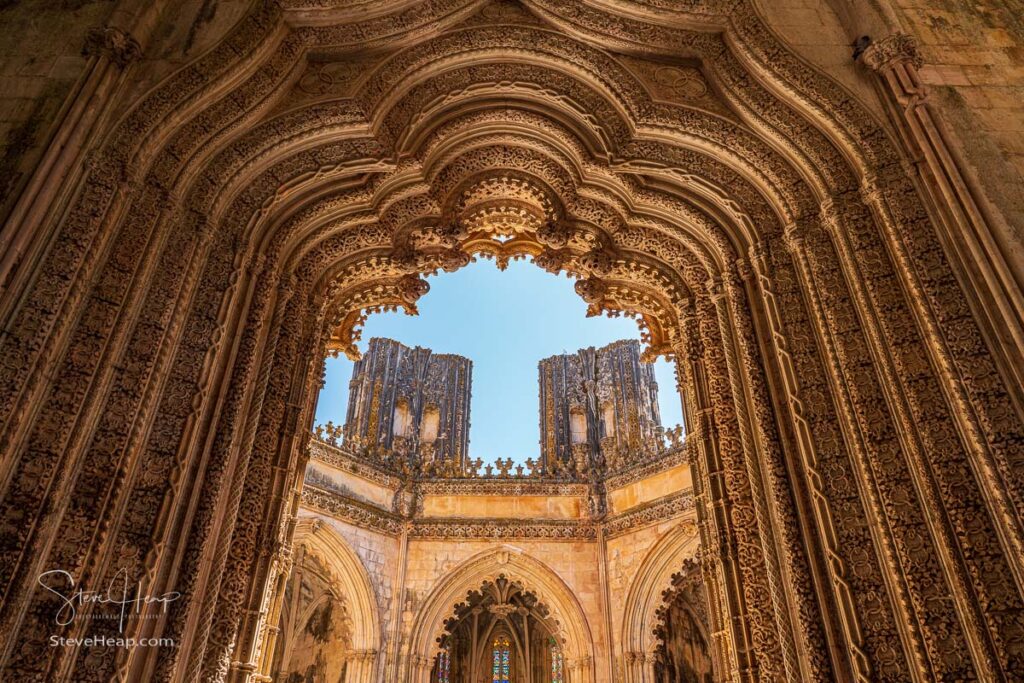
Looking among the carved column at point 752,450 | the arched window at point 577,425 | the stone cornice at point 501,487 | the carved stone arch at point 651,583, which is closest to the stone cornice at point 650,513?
the carved stone arch at point 651,583

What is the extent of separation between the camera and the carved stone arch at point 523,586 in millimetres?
12727

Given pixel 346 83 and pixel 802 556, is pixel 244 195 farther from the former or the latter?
pixel 802 556

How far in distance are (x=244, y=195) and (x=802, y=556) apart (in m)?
4.95

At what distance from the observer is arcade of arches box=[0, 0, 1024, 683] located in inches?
134

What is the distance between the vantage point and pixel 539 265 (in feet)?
22.2

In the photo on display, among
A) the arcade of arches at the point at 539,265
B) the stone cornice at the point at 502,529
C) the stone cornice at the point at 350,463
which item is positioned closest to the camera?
the arcade of arches at the point at 539,265

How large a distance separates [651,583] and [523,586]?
270 cm

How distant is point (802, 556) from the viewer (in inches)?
160

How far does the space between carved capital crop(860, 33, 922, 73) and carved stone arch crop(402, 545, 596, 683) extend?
11.3 meters

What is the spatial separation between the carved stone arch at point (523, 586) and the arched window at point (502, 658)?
5.15 meters

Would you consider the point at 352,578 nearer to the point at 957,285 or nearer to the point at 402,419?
the point at 402,419

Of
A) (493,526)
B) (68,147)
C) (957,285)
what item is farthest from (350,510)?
(957,285)

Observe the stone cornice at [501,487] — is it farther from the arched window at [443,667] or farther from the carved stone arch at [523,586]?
the arched window at [443,667]

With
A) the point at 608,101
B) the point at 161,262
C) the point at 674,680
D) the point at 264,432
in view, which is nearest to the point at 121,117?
the point at 161,262
